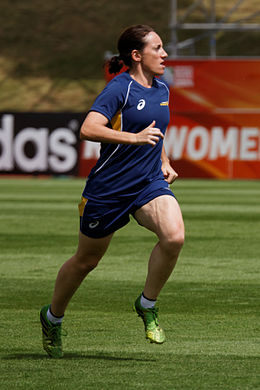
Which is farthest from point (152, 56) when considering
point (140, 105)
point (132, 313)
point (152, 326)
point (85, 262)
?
point (132, 313)

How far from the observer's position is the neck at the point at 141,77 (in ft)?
20.5

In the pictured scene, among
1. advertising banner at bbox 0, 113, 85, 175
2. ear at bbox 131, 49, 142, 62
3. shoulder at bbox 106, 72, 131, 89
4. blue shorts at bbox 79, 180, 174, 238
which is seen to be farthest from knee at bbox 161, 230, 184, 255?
advertising banner at bbox 0, 113, 85, 175

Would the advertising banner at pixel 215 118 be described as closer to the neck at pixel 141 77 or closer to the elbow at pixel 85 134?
the neck at pixel 141 77

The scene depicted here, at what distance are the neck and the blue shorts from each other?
2.10 feet

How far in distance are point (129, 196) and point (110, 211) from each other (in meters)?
0.15

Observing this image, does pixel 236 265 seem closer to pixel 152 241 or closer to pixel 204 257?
pixel 204 257

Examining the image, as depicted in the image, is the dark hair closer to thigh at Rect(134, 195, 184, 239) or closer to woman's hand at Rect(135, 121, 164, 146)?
woman's hand at Rect(135, 121, 164, 146)

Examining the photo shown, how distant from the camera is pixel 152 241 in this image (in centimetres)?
1265

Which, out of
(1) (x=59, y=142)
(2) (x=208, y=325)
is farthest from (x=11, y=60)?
(2) (x=208, y=325)

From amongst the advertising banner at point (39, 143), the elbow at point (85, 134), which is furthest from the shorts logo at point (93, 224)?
the advertising banner at point (39, 143)

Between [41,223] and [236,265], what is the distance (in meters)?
5.22

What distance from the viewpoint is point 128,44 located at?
6344mm

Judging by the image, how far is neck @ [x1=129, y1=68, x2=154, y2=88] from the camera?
6.26m

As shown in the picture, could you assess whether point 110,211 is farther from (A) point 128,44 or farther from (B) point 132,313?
(B) point 132,313
